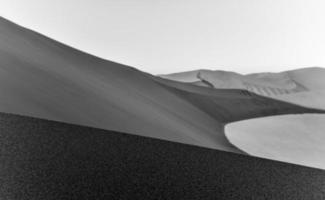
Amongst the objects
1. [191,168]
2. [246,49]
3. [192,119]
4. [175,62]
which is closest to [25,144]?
[191,168]

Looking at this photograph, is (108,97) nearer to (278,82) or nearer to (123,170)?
(123,170)

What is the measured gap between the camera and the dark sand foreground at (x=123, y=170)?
0.72m

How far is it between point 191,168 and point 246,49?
161cm

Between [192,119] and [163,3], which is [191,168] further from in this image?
[163,3]

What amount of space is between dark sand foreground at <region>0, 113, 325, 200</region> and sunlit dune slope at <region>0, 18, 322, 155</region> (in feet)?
0.20

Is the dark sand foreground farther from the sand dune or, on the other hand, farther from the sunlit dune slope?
the sand dune

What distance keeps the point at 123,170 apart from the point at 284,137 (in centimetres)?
77

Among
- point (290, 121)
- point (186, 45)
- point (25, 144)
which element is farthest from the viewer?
point (186, 45)

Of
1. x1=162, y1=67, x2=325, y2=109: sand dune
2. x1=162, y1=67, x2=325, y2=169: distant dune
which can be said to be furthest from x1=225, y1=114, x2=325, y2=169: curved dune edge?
x1=162, y1=67, x2=325, y2=109: sand dune

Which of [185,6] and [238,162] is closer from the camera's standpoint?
[238,162]

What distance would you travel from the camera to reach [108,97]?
1118 millimetres

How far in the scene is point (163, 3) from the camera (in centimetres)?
226

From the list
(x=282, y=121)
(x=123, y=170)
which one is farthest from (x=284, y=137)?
(x=123, y=170)

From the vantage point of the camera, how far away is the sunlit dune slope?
0.91 meters
